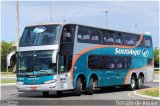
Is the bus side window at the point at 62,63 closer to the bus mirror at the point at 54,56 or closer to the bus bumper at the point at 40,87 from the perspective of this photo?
the bus mirror at the point at 54,56

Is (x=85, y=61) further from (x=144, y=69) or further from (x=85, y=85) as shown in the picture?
(x=144, y=69)

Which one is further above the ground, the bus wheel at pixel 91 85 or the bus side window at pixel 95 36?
A: the bus side window at pixel 95 36

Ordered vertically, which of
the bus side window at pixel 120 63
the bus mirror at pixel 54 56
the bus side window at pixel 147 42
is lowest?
the bus side window at pixel 120 63

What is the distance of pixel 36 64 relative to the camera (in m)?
22.3

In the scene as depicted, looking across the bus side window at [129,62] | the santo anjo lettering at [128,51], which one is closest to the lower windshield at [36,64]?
the santo anjo lettering at [128,51]

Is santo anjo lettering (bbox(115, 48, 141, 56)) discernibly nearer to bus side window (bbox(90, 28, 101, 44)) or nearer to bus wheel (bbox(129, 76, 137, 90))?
bus wheel (bbox(129, 76, 137, 90))

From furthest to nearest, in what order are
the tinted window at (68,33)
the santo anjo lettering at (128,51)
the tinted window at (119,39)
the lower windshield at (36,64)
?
1. the tinted window at (119,39)
2. the santo anjo lettering at (128,51)
3. the tinted window at (68,33)
4. the lower windshield at (36,64)

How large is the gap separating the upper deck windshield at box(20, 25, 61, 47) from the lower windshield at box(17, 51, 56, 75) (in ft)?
1.93

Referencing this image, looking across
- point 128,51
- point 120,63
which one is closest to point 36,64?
point 120,63

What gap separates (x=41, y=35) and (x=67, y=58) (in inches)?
69.4

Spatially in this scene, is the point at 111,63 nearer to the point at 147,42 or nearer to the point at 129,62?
the point at 129,62

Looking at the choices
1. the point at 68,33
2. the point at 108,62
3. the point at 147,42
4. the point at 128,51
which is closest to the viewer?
the point at 68,33

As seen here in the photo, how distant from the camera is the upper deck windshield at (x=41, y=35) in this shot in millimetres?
22469

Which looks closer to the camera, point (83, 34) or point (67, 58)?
point (67, 58)
